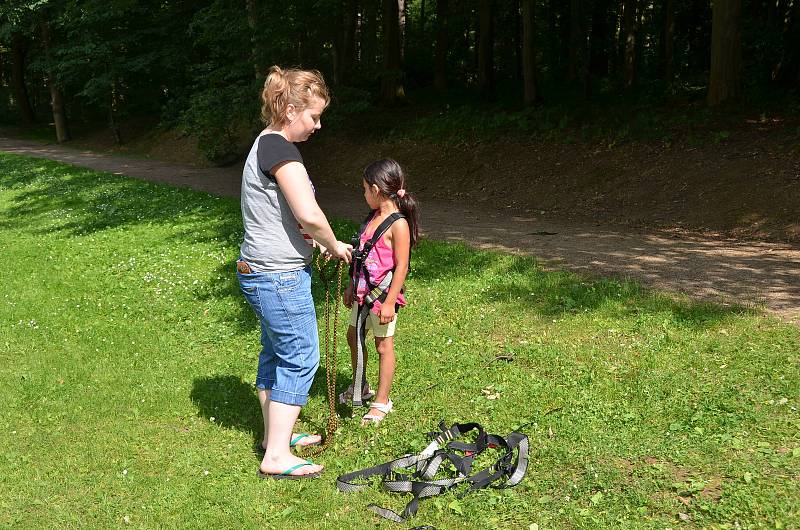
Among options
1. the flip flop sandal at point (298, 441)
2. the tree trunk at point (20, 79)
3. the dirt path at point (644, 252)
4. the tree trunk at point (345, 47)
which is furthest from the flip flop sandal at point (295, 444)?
the tree trunk at point (20, 79)

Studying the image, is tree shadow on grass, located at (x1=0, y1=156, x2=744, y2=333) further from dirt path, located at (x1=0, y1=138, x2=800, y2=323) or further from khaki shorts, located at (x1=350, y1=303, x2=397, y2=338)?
dirt path, located at (x1=0, y1=138, x2=800, y2=323)

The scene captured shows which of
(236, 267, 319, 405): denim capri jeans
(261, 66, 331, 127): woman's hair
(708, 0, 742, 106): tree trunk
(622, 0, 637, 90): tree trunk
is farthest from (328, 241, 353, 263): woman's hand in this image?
(622, 0, 637, 90): tree trunk

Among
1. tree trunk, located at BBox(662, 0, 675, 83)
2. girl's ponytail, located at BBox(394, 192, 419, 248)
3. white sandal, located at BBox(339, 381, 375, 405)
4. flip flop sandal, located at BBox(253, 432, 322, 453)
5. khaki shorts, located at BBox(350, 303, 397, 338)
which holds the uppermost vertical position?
tree trunk, located at BBox(662, 0, 675, 83)

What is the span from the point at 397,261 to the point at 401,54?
17300mm

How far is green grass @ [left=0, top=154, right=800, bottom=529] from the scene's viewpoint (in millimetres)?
4012

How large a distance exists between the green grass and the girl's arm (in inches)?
33.8

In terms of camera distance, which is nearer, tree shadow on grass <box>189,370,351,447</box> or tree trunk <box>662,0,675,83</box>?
tree shadow on grass <box>189,370,351,447</box>

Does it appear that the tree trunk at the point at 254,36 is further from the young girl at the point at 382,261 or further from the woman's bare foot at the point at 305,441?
the woman's bare foot at the point at 305,441

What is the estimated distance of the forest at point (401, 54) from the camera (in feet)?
51.3

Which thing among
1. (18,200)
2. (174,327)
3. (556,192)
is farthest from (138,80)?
(174,327)

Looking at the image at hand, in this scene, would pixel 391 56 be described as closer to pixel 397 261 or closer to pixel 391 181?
pixel 391 181

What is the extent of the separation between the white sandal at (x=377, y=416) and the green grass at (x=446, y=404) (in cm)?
6

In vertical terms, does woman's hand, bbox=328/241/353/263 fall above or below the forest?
below

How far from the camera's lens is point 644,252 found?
898cm
